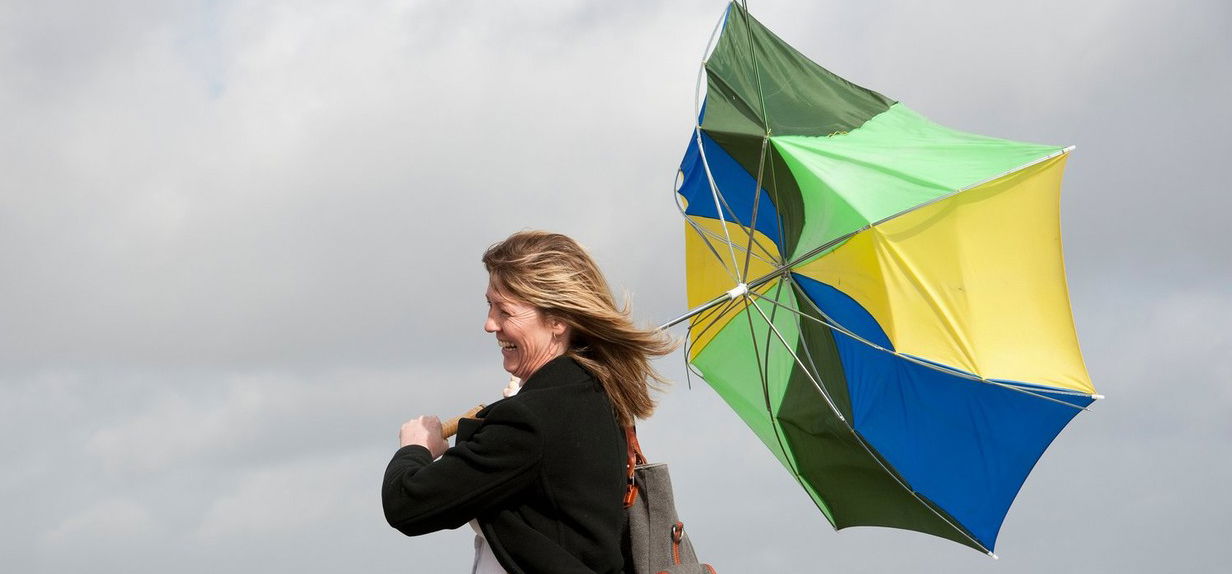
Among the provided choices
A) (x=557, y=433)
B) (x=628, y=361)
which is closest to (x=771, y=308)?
(x=628, y=361)

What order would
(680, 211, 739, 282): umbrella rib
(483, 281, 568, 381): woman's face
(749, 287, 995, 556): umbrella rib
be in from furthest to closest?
1. (680, 211, 739, 282): umbrella rib
2. (749, 287, 995, 556): umbrella rib
3. (483, 281, 568, 381): woman's face

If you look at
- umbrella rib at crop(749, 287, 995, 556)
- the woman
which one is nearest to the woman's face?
the woman

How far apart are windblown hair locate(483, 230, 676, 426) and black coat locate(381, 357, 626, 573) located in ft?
0.48

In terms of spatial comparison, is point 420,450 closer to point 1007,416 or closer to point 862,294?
point 862,294

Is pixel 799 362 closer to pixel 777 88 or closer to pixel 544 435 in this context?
pixel 777 88

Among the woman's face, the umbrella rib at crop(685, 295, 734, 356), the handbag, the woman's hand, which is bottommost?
the handbag

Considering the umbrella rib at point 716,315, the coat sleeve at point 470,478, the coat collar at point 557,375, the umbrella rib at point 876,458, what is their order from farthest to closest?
the umbrella rib at point 716,315 → the umbrella rib at point 876,458 → the coat collar at point 557,375 → the coat sleeve at point 470,478

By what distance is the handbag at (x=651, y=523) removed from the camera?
13.3 feet

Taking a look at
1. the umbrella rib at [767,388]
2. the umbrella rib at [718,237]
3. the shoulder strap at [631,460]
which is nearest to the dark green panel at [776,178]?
the umbrella rib at [718,237]

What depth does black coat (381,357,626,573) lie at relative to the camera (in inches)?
143

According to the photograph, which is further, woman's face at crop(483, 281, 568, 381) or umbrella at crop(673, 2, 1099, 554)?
umbrella at crop(673, 2, 1099, 554)

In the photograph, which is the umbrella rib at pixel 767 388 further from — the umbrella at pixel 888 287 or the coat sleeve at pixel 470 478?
the coat sleeve at pixel 470 478

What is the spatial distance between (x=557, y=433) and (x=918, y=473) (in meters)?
2.93

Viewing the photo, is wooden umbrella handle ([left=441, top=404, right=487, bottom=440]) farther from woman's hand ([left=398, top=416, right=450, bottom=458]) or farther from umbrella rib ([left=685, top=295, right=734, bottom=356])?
umbrella rib ([left=685, top=295, right=734, bottom=356])
